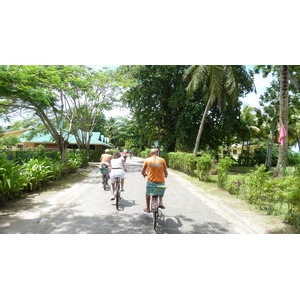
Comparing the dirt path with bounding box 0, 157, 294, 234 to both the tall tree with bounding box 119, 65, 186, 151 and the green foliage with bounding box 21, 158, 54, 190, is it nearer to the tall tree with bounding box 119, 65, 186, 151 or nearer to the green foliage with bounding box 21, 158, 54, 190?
the green foliage with bounding box 21, 158, 54, 190

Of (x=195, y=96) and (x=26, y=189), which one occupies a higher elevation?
(x=195, y=96)

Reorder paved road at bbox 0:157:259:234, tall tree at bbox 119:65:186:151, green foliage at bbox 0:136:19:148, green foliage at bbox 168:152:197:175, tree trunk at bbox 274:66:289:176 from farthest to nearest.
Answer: green foliage at bbox 0:136:19:148 < tall tree at bbox 119:65:186:151 < green foliage at bbox 168:152:197:175 < tree trunk at bbox 274:66:289:176 < paved road at bbox 0:157:259:234

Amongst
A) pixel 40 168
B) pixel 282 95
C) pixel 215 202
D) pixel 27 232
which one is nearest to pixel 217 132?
pixel 282 95

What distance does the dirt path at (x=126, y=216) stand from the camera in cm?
389

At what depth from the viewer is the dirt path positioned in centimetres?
389

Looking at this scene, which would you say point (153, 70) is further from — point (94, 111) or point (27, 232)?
point (27, 232)

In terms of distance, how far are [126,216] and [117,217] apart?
0.65 feet

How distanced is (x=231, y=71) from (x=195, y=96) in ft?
19.6

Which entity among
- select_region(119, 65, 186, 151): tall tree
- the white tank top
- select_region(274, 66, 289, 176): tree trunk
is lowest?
the white tank top

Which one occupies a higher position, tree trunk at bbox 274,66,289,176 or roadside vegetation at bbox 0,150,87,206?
tree trunk at bbox 274,66,289,176

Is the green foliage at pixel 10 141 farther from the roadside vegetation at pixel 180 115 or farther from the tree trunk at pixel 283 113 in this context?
the tree trunk at pixel 283 113

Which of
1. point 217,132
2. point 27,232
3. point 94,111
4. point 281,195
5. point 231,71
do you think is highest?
point 231,71

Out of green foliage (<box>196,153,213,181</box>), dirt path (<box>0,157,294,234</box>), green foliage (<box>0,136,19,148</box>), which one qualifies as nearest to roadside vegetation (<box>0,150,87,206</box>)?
dirt path (<box>0,157,294,234</box>)
